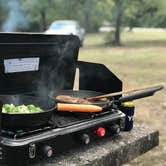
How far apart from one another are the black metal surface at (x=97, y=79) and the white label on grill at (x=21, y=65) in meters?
0.44

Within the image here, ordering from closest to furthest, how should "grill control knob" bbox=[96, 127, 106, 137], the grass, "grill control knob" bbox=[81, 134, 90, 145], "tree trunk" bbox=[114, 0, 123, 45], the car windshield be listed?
1. "grill control knob" bbox=[81, 134, 90, 145]
2. "grill control knob" bbox=[96, 127, 106, 137]
3. the grass
4. the car windshield
5. "tree trunk" bbox=[114, 0, 123, 45]

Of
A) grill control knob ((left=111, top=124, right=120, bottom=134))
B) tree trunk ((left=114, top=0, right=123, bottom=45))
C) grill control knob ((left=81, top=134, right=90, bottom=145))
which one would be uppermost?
grill control knob ((left=81, top=134, right=90, bottom=145))

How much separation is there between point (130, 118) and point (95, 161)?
653 millimetres

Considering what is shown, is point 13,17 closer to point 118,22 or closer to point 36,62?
point 36,62

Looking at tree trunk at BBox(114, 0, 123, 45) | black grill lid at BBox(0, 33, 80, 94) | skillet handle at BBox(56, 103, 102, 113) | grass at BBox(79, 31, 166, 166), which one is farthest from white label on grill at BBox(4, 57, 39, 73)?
tree trunk at BBox(114, 0, 123, 45)

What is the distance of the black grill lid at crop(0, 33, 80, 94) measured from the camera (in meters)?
2.65

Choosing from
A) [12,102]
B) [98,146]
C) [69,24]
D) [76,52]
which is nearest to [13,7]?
[76,52]

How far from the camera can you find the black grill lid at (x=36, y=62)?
8.71ft

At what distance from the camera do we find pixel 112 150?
8.91 feet

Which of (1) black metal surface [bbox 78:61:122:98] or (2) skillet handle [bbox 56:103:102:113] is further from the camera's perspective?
(1) black metal surface [bbox 78:61:122:98]

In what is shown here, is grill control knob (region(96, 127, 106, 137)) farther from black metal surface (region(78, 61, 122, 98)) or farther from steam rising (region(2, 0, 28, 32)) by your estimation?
steam rising (region(2, 0, 28, 32))

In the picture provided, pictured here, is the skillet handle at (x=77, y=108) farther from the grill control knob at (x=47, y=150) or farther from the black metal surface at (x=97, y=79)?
the black metal surface at (x=97, y=79)

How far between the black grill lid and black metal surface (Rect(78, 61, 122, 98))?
12 cm

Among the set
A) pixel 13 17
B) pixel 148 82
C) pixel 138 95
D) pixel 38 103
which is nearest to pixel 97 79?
pixel 138 95
